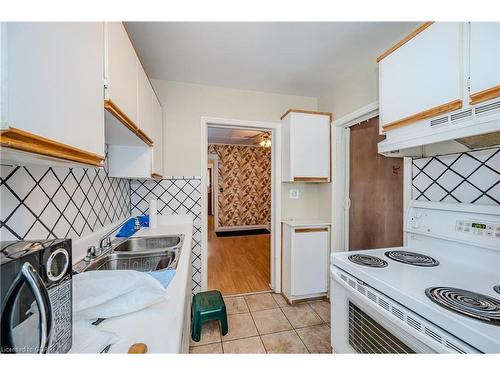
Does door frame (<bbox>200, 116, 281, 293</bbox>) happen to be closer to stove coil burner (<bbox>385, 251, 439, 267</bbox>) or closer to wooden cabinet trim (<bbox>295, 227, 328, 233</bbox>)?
wooden cabinet trim (<bbox>295, 227, 328, 233</bbox>)

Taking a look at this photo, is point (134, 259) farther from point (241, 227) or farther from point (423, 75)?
point (241, 227)

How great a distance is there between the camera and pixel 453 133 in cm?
91

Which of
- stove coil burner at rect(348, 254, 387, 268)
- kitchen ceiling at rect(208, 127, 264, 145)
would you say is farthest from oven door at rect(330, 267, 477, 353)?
kitchen ceiling at rect(208, 127, 264, 145)

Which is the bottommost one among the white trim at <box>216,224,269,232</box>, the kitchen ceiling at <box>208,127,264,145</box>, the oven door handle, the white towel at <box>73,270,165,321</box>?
the white trim at <box>216,224,269,232</box>

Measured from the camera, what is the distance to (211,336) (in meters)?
1.74

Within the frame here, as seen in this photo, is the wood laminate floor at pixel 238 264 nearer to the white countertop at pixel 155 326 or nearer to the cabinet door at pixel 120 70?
the white countertop at pixel 155 326

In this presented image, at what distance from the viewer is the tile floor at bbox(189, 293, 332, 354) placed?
162 centimetres

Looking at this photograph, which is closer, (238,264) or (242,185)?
(238,264)

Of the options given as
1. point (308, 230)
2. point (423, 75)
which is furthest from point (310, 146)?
point (423, 75)

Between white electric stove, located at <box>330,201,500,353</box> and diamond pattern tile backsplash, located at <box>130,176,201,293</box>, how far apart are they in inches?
58.6

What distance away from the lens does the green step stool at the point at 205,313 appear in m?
1.68

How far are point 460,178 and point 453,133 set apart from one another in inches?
19.6

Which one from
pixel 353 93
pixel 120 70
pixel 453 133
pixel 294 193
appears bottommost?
pixel 294 193
